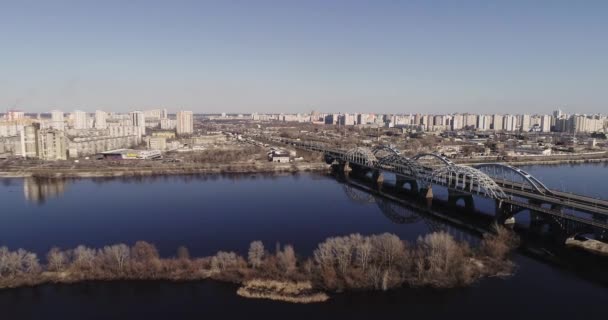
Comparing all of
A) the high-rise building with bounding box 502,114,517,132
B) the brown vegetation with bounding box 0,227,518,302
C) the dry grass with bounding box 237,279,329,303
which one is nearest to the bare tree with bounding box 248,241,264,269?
the brown vegetation with bounding box 0,227,518,302

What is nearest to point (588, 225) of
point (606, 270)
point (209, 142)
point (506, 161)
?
point (606, 270)

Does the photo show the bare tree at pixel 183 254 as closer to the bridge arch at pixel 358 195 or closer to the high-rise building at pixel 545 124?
the bridge arch at pixel 358 195

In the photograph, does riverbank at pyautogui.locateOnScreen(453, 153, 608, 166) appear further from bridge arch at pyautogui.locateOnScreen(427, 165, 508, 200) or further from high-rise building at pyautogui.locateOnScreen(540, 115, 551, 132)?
high-rise building at pyautogui.locateOnScreen(540, 115, 551, 132)

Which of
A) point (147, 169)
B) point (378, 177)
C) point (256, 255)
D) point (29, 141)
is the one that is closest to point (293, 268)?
point (256, 255)

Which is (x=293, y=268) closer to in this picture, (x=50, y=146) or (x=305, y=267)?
(x=305, y=267)

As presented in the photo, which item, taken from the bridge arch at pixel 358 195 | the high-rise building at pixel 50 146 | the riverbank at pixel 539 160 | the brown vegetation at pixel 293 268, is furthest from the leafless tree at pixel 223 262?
the high-rise building at pixel 50 146

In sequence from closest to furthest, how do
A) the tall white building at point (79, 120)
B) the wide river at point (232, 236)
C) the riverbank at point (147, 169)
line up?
the wide river at point (232, 236)
the riverbank at point (147, 169)
the tall white building at point (79, 120)
